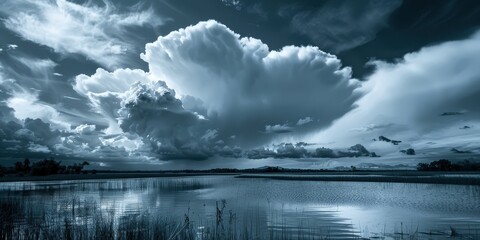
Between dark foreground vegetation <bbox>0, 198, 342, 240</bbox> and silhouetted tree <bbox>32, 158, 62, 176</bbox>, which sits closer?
dark foreground vegetation <bbox>0, 198, 342, 240</bbox>

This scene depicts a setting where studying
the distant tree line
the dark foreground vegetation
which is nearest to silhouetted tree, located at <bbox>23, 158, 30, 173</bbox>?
the distant tree line

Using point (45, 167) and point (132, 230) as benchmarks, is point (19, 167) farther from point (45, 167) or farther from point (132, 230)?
point (132, 230)

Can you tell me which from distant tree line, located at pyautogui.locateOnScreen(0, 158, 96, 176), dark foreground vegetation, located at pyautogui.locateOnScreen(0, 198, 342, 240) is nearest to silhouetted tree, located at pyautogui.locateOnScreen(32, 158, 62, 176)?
distant tree line, located at pyautogui.locateOnScreen(0, 158, 96, 176)

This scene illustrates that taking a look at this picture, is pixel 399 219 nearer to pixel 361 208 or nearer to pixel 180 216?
pixel 361 208

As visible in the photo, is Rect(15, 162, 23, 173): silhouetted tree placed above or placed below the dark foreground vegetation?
below

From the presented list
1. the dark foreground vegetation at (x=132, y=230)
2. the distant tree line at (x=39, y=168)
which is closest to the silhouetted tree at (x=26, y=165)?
the distant tree line at (x=39, y=168)

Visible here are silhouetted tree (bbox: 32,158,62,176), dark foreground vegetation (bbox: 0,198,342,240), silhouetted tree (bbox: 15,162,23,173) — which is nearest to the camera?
dark foreground vegetation (bbox: 0,198,342,240)

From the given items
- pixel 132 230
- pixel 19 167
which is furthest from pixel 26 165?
pixel 132 230

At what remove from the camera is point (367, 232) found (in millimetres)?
23438

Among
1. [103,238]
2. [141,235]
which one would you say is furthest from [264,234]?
[103,238]

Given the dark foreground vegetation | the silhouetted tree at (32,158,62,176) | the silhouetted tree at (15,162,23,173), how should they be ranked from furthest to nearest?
the silhouetted tree at (15,162,23,173), the silhouetted tree at (32,158,62,176), the dark foreground vegetation

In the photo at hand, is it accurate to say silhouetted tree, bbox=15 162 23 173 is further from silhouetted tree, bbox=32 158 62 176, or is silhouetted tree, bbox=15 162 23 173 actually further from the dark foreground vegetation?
the dark foreground vegetation

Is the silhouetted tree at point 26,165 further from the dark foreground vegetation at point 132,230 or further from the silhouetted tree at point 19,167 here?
the dark foreground vegetation at point 132,230

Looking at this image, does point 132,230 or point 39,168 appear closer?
point 132,230
